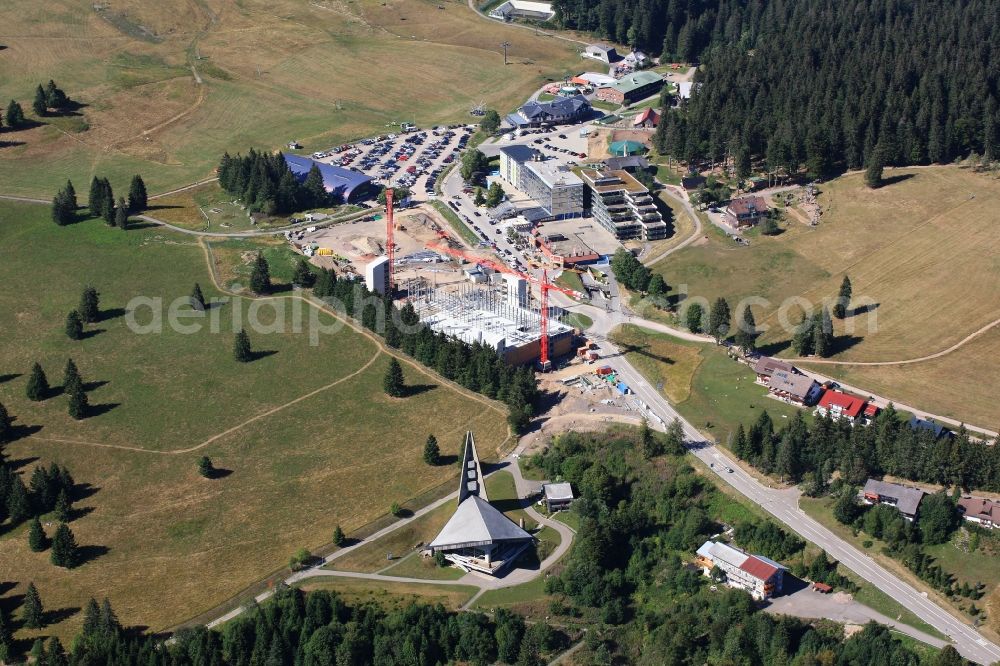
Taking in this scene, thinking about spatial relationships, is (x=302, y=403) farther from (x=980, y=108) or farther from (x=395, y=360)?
(x=980, y=108)

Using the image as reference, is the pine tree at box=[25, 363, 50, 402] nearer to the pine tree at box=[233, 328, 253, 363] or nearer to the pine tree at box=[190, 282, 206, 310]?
the pine tree at box=[233, 328, 253, 363]

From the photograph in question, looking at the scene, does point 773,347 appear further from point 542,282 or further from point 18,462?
point 18,462

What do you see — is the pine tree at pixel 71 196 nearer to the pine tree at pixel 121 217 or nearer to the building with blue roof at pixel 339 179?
the pine tree at pixel 121 217

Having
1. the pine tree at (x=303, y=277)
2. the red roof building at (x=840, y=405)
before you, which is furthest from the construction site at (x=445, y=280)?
the red roof building at (x=840, y=405)

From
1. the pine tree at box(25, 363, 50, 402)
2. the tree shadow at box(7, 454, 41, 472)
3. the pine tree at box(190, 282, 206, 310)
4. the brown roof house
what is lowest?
the tree shadow at box(7, 454, 41, 472)

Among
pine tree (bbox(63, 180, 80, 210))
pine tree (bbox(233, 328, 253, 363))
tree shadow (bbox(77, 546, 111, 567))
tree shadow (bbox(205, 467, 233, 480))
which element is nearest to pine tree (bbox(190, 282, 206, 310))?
pine tree (bbox(233, 328, 253, 363))

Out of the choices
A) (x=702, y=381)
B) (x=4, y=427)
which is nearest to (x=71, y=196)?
(x=4, y=427)

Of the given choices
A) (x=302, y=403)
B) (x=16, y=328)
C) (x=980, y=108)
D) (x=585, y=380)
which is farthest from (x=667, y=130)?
(x=16, y=328)
